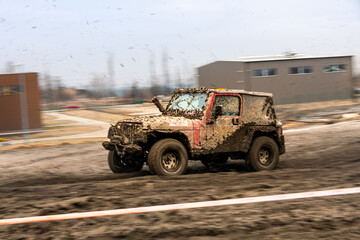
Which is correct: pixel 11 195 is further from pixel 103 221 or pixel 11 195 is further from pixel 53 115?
pixel 53 115

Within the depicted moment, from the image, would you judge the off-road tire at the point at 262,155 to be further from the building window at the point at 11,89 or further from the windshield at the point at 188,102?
the building window at the point at 11,89

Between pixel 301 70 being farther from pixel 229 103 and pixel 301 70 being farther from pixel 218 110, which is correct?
pixel 218 110

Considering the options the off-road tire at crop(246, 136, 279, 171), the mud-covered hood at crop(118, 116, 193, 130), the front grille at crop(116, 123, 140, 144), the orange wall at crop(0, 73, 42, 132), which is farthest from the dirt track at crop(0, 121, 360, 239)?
the orange wall at crop(0, 73, 42, 132)

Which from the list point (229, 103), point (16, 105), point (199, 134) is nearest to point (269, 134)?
point (229, 103)

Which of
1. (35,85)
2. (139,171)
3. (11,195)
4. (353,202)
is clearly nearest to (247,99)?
(139,171)

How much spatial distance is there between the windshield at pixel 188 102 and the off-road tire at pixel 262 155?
1.59m

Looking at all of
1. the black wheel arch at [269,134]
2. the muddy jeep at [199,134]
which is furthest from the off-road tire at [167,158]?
the black wheel arch at [269,134]

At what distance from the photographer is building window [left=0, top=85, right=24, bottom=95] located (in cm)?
2819

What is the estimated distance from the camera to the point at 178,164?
26.6ft

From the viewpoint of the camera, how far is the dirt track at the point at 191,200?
4.59 metres

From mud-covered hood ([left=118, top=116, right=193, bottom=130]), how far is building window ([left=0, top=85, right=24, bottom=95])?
74.9 feet

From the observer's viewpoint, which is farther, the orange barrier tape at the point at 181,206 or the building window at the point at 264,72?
the building window at the point at 264,72

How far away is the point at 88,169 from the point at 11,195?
372cm

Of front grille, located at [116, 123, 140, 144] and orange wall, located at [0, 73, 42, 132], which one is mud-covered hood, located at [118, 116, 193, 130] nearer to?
front grille, located at [116, 123, 140, 144]
